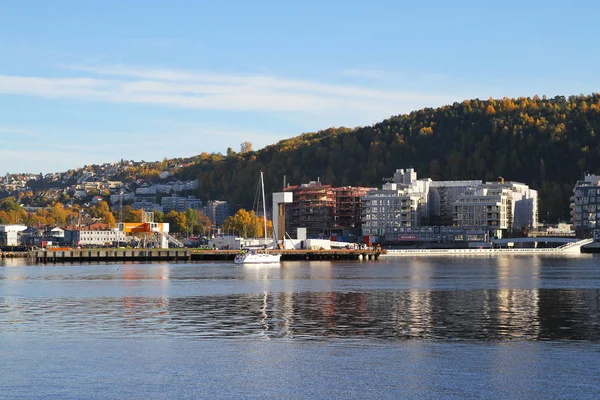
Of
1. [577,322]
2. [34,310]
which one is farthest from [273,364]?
[34,310]

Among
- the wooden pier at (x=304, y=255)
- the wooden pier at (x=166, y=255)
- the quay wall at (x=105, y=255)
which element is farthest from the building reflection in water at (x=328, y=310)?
the quay wall at (x=105, y=255)

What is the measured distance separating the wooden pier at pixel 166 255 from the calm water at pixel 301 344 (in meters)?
90.7

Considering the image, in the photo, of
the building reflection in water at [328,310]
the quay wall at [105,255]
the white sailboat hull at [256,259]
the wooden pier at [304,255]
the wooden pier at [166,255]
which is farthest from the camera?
the wooden pier at [304,255]

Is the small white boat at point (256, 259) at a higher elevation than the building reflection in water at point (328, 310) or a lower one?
higher

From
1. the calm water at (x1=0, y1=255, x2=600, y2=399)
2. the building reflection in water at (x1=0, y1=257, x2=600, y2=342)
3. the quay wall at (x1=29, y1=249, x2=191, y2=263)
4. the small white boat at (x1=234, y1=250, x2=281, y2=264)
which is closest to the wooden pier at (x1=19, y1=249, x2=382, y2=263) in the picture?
the quay wall at (x1=29, y1=249, x2=191, y2=263)

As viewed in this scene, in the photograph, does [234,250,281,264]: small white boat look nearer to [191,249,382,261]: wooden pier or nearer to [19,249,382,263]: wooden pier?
[191,249,382,261]: wooden pier

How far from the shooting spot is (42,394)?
34.6 meters

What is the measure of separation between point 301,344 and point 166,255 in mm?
132417

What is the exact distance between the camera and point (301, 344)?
45906mm

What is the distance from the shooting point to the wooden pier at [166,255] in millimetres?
171500

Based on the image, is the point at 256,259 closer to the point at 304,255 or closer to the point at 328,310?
the point at 304,255

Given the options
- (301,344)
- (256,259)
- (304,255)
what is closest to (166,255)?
(304,255)

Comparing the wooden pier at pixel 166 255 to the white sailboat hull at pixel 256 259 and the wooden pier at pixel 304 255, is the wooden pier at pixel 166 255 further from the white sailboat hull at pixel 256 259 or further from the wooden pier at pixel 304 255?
the white sailboat hull at pixel 256 259

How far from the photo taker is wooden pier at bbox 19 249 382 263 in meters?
172
